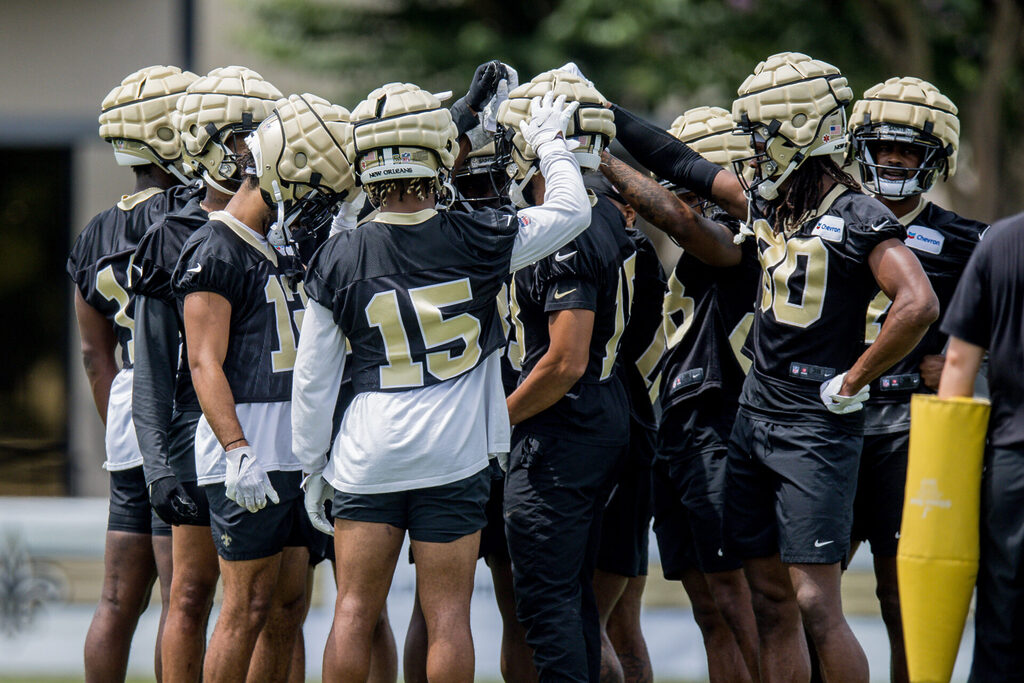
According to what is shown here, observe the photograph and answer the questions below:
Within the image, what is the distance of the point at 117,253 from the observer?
17.2 ft

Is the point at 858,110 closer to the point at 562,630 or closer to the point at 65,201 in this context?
the point at 562,630

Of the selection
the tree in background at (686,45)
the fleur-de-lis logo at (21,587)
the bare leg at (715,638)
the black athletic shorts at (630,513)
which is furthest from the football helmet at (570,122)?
the tree in background at (686,45)

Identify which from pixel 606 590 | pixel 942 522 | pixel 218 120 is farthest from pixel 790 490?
pixel 218 120

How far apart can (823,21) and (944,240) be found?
24.0ft

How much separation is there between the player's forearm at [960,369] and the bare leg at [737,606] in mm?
1682

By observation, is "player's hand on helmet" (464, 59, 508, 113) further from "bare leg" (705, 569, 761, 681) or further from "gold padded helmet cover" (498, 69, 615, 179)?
"bare leg" (705, 569, 761, 681)

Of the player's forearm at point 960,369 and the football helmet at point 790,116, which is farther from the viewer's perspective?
the football helmet at point 790,116

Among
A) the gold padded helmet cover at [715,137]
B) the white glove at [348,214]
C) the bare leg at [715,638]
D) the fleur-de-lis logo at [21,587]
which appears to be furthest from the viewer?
the fleur-de-lis logo at [21,587]

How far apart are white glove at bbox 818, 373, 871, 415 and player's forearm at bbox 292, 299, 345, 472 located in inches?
66.1

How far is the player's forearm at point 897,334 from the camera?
4.52 m

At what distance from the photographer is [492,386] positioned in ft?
15.0

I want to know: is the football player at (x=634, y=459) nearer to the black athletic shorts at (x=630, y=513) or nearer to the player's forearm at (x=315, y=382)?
the black athletic shorts at (x=630, y=513)

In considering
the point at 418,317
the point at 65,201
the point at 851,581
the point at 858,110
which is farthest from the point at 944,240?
the point at 65,201

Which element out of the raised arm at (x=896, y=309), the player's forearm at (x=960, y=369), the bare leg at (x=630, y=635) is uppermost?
the raised arm at (x=896, y=309)
